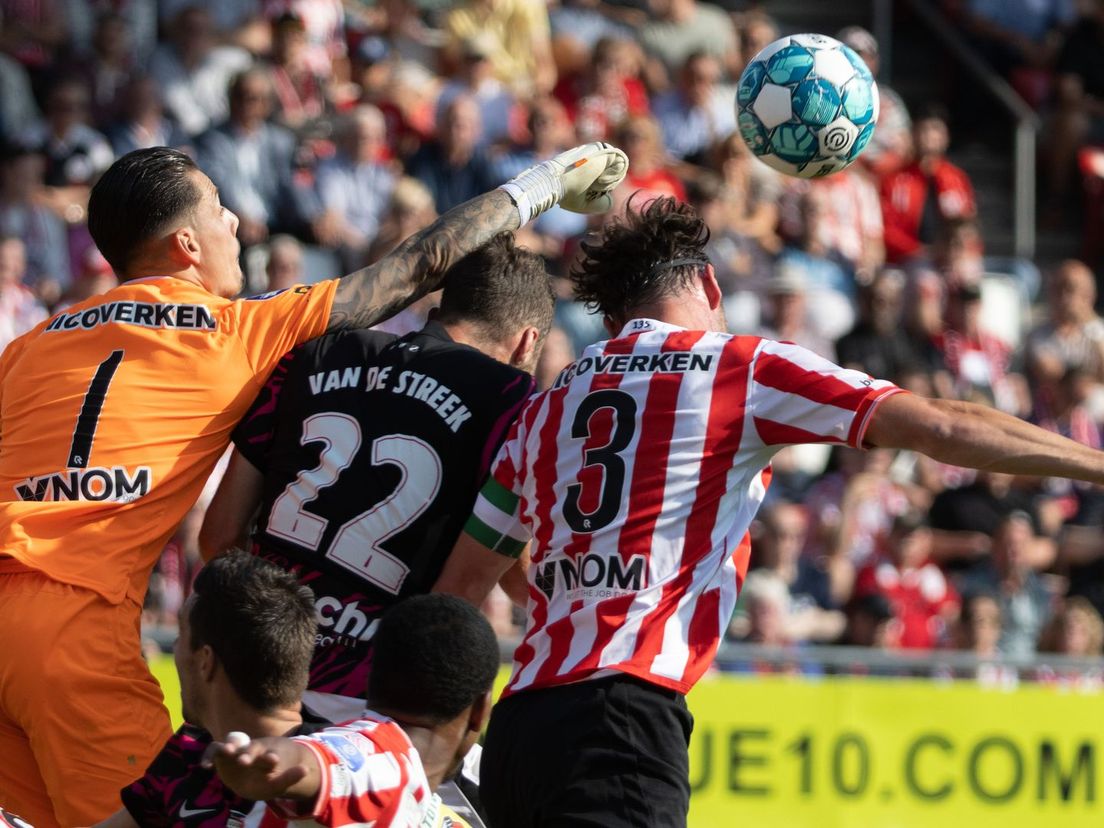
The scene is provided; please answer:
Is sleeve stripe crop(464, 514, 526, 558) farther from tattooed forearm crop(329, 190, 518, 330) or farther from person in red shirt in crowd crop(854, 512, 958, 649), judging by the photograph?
person in red shirt in crowd crop(854, 512, 958, 649)

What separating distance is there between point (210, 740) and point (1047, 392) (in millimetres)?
9932

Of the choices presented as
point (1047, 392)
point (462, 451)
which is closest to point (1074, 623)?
point (1047, 392)

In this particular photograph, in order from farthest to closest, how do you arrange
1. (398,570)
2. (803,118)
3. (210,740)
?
(803,118) → (398,570) → (210,740)

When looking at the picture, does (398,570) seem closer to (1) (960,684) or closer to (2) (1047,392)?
(1) (960,684)

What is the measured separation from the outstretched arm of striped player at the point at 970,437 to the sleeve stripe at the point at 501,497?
0.99 m

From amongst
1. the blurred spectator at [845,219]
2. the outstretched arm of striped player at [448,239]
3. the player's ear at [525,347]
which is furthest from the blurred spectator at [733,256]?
the player's ear at [525,347]

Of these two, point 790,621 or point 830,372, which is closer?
point 830,372

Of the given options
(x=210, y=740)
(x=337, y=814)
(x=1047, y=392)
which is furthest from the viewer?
(x=1047, y=392)

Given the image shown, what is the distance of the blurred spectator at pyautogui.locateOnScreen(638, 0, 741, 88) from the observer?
15.3 m

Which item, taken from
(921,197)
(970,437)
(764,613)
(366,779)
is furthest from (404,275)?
(921,197)

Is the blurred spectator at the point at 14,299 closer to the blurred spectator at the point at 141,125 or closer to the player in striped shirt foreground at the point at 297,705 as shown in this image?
the blurred spectator at the point at 141,125

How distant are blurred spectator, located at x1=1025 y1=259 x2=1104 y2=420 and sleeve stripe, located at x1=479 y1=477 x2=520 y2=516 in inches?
364

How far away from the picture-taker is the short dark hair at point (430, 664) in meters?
3.83

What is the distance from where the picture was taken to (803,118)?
5922mm
